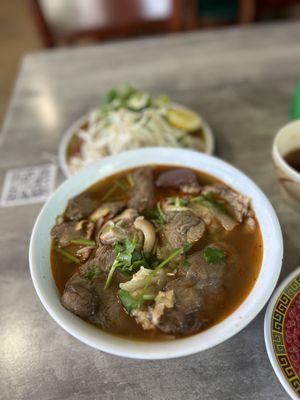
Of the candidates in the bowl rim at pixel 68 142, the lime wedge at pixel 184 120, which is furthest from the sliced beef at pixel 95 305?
the lime wedge at pixel 184 120

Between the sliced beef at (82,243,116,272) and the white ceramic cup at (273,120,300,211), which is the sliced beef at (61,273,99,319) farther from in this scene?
the white ceramic cup at (273,120,300,211)

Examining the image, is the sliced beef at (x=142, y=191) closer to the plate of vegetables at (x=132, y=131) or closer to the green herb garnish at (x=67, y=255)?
the green herb garnish at (x=67, y=255)

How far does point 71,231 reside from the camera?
1.26m

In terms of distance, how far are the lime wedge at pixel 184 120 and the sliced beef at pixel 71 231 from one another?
33.1 inches

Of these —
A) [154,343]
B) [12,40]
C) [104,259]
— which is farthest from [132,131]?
[12,40]

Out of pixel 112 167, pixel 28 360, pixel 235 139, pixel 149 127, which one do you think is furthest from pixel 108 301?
pixel 235 139

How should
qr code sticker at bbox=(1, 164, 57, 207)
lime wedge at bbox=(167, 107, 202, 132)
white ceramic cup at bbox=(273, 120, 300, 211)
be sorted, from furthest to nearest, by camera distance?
lime wedge at bbox=(167, 107, 202, 132), qr code sticker at bbox=(1, 164, 57, 207), white ceramic cup at bbox=(273, 120, 300, 211)

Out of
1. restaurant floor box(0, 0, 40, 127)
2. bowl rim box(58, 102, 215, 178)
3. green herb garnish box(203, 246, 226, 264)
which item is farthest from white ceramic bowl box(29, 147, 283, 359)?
restaurant floor box(0, 0, 40, 127)

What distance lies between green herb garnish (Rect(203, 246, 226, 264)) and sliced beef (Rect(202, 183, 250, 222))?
16 cm

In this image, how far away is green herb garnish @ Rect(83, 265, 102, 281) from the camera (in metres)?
1.13

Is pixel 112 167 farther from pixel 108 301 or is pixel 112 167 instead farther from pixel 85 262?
pixel 108 301

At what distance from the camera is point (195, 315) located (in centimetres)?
100

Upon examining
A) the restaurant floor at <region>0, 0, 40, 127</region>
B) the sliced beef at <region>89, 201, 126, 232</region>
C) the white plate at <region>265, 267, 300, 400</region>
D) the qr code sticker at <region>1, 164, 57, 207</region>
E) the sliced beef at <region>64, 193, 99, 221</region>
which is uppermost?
the sliced beef at <region>64, 193, 99, 221</region>

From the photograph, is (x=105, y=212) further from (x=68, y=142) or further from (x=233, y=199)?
(x=68, y=142)
